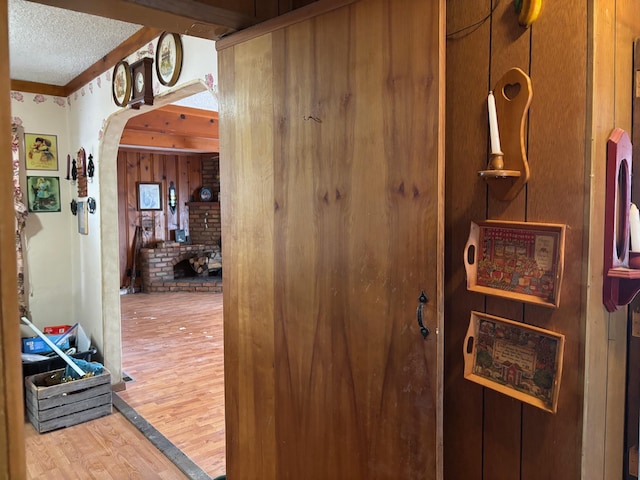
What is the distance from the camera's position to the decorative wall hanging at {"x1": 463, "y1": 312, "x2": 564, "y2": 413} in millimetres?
1098

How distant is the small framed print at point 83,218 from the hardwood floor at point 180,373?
119 centimetres

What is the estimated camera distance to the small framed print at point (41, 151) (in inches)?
152

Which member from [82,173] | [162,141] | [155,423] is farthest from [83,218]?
[162,141]

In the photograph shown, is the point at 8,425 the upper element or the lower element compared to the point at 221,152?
lower

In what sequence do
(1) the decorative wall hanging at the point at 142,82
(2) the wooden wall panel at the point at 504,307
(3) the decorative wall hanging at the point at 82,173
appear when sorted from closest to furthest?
1. (2) the wooden wall panel at the point at 504,307
2. (1) the decorative wall hanging at the point at 142,82
3. (3) the decorative wall hanging at the point at 82,173

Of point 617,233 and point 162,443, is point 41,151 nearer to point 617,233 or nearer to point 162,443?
point 162,443

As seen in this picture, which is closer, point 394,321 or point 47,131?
A: point 394,321

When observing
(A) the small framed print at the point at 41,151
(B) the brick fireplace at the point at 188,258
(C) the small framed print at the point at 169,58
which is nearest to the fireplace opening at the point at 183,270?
(B) the brick fireplace at the point at 188,258

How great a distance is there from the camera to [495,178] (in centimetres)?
120

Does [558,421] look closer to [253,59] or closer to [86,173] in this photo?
[253,59]

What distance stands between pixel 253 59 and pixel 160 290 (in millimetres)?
6556

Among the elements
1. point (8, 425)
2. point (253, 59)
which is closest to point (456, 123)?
point (253, 59)

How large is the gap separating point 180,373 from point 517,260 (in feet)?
10.7

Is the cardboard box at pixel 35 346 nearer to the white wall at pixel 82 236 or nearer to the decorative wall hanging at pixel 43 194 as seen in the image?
the white wall at pixel 82 236
